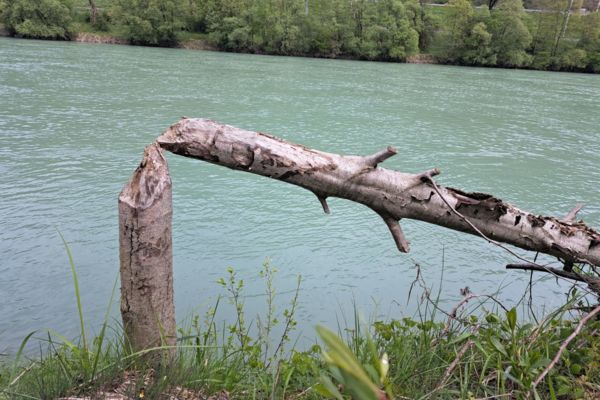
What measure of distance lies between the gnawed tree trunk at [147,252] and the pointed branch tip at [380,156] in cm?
79

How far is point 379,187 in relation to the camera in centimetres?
202

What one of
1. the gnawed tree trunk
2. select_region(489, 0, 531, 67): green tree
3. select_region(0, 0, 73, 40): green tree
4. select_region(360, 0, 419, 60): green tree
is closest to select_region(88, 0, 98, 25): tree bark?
select_region(0, 0, 73, 40): green tree

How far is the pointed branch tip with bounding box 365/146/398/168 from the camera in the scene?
186 centimetres

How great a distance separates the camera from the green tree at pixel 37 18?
35.3 m

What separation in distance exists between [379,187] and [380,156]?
157 mm

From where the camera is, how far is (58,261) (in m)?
4.87

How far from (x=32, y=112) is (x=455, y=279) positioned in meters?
10.2

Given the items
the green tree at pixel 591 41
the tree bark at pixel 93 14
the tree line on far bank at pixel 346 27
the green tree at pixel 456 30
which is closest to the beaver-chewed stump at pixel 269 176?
the tree line on far bank at pixel 346 27

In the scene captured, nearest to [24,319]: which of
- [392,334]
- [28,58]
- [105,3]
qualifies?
[392,334]

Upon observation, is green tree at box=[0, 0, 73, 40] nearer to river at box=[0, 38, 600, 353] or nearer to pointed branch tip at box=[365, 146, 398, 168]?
river at box=[0, 38, 600, 353]

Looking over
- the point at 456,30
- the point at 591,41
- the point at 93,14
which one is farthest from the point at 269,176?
the point at 591,41

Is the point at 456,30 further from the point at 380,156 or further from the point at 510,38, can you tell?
the point at 380,156

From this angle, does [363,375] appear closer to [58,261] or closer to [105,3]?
[58,261]

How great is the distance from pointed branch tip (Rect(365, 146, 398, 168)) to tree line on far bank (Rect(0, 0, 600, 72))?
36954 millimetres
